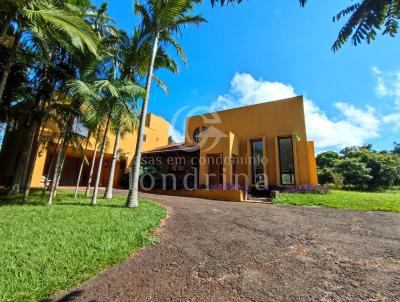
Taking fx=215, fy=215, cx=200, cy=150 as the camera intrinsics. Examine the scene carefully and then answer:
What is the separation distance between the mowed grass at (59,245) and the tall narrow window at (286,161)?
10.2 meters

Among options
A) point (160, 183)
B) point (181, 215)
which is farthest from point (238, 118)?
point (181, 215)

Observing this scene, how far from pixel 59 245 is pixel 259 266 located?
4.13 meters

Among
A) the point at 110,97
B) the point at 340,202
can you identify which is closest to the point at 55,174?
the point at 110,97

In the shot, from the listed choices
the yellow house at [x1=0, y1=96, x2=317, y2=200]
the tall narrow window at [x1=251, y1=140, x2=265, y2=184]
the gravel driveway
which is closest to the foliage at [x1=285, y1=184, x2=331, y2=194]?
the yellow house at [x1=0, y1=96, x2=317, y2=200]

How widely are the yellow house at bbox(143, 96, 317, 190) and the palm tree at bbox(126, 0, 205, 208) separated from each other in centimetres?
685

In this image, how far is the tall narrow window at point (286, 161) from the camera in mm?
14491

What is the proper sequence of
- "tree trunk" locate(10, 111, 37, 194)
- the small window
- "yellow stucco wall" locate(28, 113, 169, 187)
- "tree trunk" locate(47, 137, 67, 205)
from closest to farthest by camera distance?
"tree trunk" locate(47, 137, 67, 205)
"tree trunk" locate(10, 111, 37, 194)
"yellow stucco wall" locate(28, 113, 169, 187)
the small window

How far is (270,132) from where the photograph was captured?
1566cm

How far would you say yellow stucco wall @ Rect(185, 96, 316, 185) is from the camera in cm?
1429

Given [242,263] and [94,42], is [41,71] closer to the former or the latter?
[94,42]

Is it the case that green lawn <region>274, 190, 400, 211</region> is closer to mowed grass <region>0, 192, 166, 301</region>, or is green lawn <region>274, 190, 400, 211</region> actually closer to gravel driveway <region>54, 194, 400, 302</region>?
gravel driveway <region>54, 194, 400, 302</region>

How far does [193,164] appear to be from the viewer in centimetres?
1806

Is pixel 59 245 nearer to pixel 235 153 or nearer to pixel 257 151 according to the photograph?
pixel 235 153

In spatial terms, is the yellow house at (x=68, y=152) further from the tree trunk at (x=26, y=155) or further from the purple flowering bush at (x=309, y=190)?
the purple flowering bush at (x=309, y=190)
